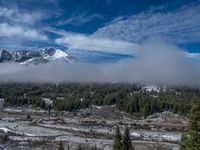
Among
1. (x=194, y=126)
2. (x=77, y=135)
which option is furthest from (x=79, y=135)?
(x=194, y=126)

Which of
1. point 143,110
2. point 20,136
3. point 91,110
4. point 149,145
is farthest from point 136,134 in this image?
point 91,110

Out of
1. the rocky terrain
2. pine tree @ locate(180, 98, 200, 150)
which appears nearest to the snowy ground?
the rocky terrain

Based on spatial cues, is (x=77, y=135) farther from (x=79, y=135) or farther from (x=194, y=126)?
(x=194, y=126)

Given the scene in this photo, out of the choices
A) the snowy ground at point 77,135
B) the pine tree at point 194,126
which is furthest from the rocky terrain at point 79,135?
the pine tree at point 194,126

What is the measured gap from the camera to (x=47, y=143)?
316ft

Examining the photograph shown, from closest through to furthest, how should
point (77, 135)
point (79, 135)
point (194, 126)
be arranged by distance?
point (194, 126) < point (77, 135) < point (79, 135)

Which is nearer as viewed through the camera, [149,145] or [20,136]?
[149,145]

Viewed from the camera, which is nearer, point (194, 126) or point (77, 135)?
point (194, 126)

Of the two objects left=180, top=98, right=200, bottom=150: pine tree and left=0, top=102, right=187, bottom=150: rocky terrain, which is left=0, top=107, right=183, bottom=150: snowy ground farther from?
left=180, top=98, right=200, bottom=150: pine tree

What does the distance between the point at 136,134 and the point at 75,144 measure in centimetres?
2994

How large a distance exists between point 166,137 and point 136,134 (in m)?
10.7

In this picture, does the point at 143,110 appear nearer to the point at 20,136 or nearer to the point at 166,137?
the point at 166,137

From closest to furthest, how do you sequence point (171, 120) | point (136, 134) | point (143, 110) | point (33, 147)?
point (33, 147) < point (136, 134) < point (171, 120) < point (143, 110)

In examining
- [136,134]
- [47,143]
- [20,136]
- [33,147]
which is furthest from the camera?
[136,134]
